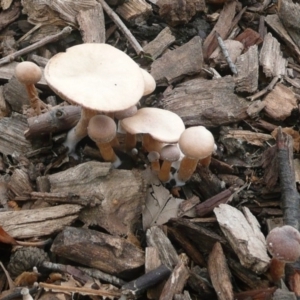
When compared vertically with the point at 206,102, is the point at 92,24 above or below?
above

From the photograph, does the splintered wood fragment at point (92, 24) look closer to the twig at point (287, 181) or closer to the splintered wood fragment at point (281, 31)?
the splintered wood fragment at point (281, 31)

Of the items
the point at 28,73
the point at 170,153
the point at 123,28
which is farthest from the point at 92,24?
the point at 170,153

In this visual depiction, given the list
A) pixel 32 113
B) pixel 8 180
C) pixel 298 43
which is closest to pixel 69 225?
pixel 8 180

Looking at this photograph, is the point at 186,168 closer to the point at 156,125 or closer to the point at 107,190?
the point at 156,125

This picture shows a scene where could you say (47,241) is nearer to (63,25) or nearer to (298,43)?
(63,25)

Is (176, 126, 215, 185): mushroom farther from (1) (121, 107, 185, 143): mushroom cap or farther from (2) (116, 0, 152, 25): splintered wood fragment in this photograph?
(2) (116, 0, 152, 25): splintered wood fragment

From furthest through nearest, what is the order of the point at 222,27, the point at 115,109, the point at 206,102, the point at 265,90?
the point at 222,27 < the point at 265,90 < the point at 206,102 < the point at 115,109
